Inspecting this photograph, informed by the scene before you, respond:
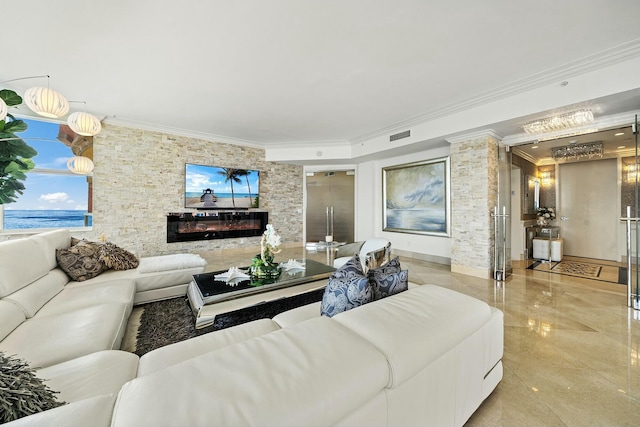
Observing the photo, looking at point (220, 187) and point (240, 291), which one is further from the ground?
point (220, 187)

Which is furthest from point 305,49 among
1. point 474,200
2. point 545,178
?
point 545,178

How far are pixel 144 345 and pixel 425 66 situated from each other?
4.17 meters

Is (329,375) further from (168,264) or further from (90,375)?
(168,264)

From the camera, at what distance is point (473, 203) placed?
433cm

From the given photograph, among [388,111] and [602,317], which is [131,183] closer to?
[388,111]

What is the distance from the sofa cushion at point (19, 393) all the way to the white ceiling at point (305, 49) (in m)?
2.65

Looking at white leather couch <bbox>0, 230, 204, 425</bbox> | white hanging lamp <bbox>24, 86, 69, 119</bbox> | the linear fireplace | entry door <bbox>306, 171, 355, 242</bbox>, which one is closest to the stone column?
entry door <bbox>306, 171, 355, 242</bbox>

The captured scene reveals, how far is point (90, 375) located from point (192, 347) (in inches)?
16.4

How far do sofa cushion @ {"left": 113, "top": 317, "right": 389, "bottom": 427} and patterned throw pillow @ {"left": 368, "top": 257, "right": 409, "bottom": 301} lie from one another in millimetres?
621

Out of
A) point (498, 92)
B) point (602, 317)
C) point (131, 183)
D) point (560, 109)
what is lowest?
point (602, 317)

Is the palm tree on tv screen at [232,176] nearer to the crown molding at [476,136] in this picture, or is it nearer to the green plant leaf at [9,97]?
the green plant leaf at [9,97]

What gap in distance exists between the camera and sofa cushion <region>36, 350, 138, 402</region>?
1028 mm

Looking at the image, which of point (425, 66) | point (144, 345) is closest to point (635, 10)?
point (425, 66)

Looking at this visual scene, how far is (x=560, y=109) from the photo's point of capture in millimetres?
3260
